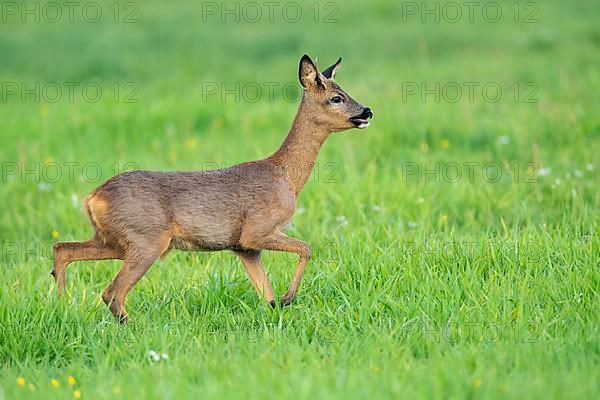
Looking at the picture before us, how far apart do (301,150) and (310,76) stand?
20.1 inches

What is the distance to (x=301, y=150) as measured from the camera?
6855mm

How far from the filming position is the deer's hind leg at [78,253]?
6391 millimetres

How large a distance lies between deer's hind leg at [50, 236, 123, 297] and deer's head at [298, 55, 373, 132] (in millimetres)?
1655

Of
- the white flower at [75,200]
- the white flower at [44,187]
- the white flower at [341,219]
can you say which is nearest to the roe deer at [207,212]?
the white flower at [341,219]

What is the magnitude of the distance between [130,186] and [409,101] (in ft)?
20.0

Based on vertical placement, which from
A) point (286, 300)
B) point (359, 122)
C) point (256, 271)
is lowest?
A: point (286, 300)

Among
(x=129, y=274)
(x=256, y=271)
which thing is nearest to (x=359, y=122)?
(x=256, y=271)

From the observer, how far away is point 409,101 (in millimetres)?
11766

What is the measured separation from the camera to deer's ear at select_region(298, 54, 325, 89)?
6.80m

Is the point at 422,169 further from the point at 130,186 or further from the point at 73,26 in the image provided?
the point at 73,26

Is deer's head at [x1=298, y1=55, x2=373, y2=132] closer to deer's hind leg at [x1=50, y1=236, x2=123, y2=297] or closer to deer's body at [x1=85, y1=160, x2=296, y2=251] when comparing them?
deer's body at [x1=85, y1=160, x2=296, y2=251]

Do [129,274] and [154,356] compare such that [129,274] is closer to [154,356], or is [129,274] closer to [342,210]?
[154,356]

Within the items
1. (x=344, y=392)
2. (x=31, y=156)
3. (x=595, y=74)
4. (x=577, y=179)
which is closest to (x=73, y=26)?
(x=31, y=156)

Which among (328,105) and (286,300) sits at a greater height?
(328,105)
